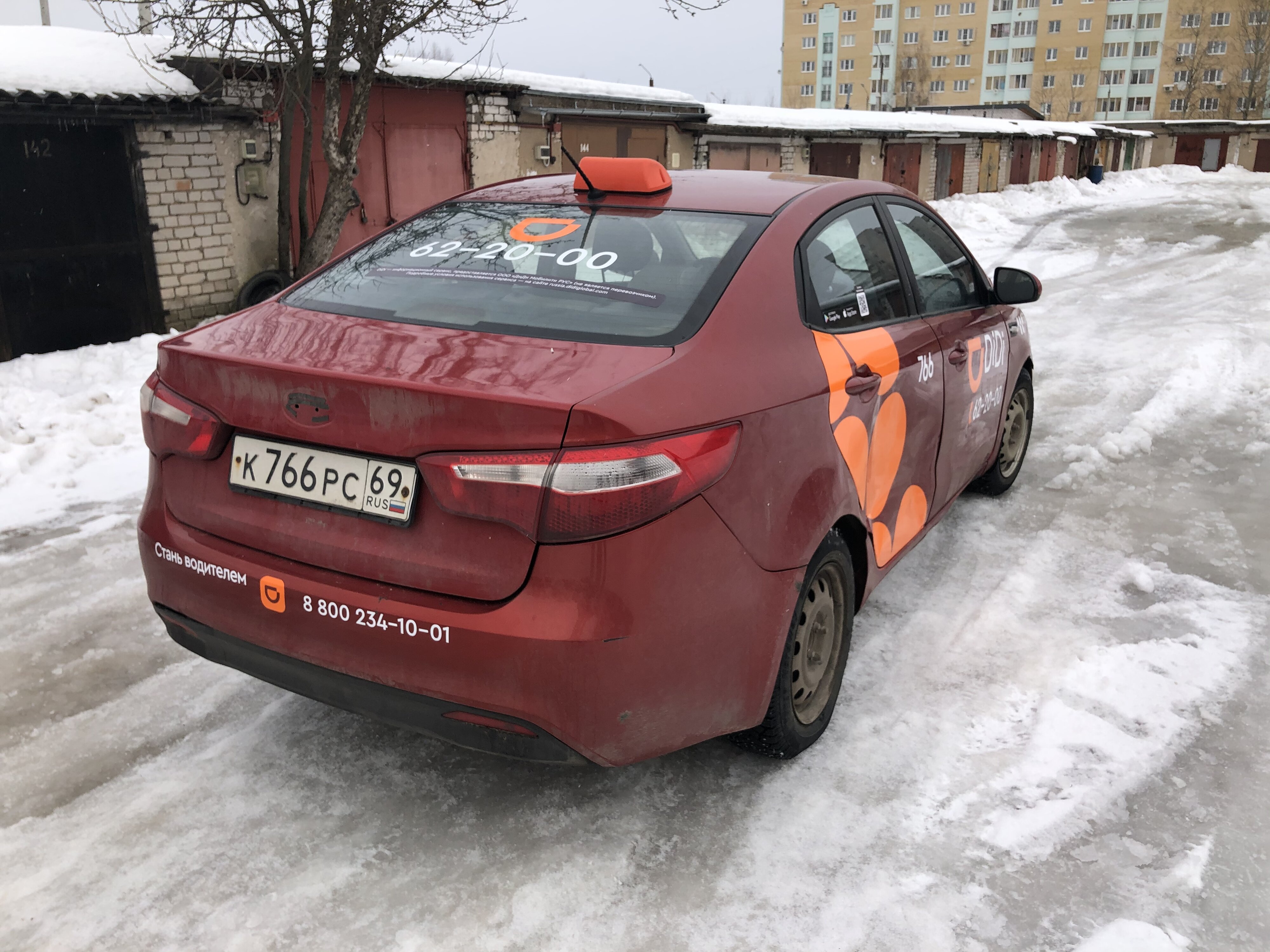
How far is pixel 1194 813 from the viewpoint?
260 centimetres

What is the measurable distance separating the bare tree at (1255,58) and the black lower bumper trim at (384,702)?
315ft

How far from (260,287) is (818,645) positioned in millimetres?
10438

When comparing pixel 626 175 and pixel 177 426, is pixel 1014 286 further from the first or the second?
pixel 177 426

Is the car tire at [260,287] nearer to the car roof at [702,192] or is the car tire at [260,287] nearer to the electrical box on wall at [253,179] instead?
the electrical box on wall at [253,179]

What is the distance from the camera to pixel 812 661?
9.25ft

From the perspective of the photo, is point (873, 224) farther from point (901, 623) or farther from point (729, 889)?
point (729, 889)

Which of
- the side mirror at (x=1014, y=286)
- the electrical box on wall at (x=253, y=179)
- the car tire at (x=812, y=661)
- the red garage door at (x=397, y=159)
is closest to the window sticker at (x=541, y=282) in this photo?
the car tire at (x=812, y=661)

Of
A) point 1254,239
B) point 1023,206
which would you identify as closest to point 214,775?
point 1254,239

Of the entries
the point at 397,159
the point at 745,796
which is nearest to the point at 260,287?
the point at 397,159

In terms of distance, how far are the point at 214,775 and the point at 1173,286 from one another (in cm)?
1321

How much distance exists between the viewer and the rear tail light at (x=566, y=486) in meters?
2.00

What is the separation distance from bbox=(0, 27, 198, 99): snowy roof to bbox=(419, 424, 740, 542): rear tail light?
28.6ft

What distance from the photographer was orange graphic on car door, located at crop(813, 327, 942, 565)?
2.75m

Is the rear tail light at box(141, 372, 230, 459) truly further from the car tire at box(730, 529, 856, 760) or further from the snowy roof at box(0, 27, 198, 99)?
the snowy roof at box(0, 27, 198, 99)
